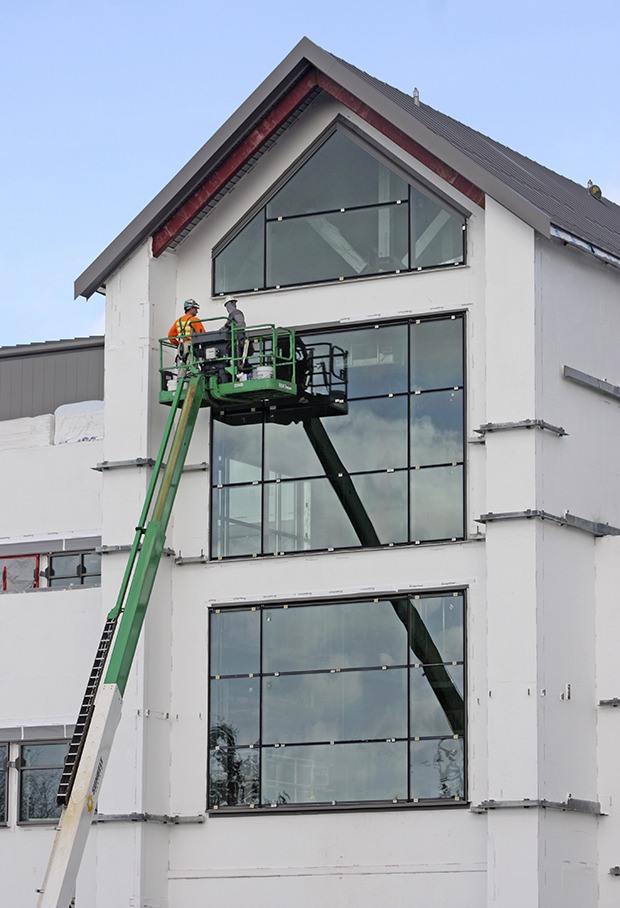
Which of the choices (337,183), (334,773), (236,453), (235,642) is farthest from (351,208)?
(334,773)

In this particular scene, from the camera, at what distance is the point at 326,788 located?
3600 centimetres

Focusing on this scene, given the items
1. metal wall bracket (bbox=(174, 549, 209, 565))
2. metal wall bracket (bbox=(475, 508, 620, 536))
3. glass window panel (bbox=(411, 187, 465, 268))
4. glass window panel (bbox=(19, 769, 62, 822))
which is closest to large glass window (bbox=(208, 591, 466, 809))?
metal wall bracket (bbox=(174, 549, 209, 565))

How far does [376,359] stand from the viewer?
37.3 meters

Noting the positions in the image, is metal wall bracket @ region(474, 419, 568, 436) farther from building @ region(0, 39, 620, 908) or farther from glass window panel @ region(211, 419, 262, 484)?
glass window panel @ region(211, 419, 262, 484)

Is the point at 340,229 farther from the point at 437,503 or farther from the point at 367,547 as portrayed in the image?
the point at 367,547

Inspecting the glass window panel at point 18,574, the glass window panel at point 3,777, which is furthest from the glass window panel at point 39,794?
the glass window panel at point 18,574

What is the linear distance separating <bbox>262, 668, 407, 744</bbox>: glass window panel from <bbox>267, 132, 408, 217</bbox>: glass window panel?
882cm

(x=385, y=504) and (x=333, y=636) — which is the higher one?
(x=385, y=504)

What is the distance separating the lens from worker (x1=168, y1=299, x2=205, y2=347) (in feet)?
123

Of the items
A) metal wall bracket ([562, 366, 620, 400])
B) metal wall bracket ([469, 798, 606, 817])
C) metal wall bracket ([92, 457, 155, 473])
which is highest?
metal wall bracket ([562, 366, 620, 400])

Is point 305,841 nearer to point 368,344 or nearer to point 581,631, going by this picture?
point 581,631

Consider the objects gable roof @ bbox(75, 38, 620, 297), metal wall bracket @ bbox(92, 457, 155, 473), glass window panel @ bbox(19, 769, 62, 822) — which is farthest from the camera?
glass window panel @ bbox(19, 769, 62, 822)

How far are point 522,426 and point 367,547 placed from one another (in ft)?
12.6

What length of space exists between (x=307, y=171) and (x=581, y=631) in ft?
33.7
